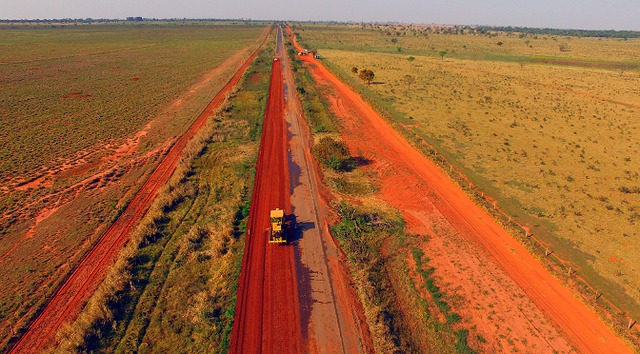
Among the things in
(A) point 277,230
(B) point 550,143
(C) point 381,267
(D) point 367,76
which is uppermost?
(D) point 367,76

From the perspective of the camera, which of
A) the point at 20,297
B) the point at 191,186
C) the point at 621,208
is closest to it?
the point at 20,297

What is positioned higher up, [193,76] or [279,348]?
[193,76]

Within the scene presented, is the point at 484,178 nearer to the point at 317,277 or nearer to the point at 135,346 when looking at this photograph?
the point at 317,277

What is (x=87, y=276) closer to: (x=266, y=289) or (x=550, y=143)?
(x=266, y=289)

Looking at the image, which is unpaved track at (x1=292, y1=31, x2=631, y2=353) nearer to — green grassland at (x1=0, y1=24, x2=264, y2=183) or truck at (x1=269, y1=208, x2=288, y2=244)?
truck at (x1=269, y1=208, x2=288, y2=244)

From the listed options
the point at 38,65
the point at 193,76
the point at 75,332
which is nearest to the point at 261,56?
the point at 193,76

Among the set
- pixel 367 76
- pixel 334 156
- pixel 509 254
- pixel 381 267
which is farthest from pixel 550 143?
pixel 367 76
